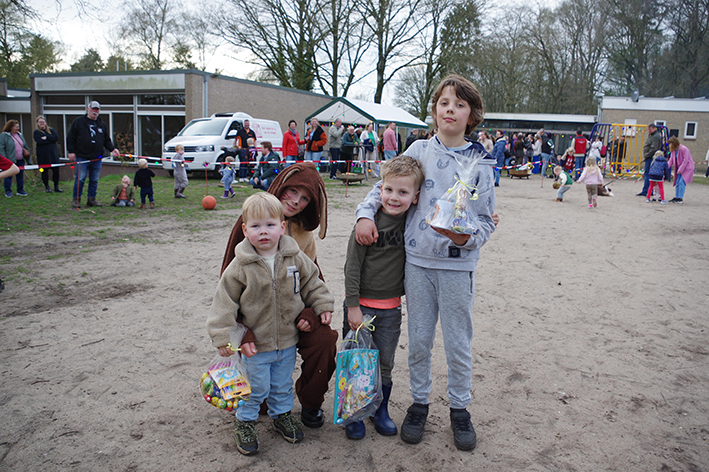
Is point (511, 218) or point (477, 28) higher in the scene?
point (477, 28)

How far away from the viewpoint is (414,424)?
283 centimetres

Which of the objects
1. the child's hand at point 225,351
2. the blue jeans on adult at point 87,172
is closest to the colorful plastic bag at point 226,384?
the child's hand at point 225,351

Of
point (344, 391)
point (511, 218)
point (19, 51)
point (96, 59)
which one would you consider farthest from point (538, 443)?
point (96, 59)

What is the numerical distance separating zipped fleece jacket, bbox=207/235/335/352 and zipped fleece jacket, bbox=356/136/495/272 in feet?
1.49

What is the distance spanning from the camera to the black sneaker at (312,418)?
2936 millimetres

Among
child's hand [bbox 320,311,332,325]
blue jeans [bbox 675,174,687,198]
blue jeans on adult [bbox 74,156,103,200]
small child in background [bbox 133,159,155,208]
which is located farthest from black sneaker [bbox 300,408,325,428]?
blue jeans [bbox 675,174,687,198]

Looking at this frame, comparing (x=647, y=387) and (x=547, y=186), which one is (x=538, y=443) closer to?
(x=647, y=387)

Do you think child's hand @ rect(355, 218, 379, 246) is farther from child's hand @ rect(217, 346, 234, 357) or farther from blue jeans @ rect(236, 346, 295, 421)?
child's hand @ rect(217, 346, 234, 357)

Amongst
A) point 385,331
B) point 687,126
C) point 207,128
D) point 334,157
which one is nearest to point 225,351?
point 385,331

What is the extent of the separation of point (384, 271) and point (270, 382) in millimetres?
876

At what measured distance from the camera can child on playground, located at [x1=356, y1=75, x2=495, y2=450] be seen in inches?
104

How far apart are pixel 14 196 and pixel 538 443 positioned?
1259 cm

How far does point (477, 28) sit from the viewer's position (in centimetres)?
3347

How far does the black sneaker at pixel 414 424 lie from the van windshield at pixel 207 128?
52.5 ft
